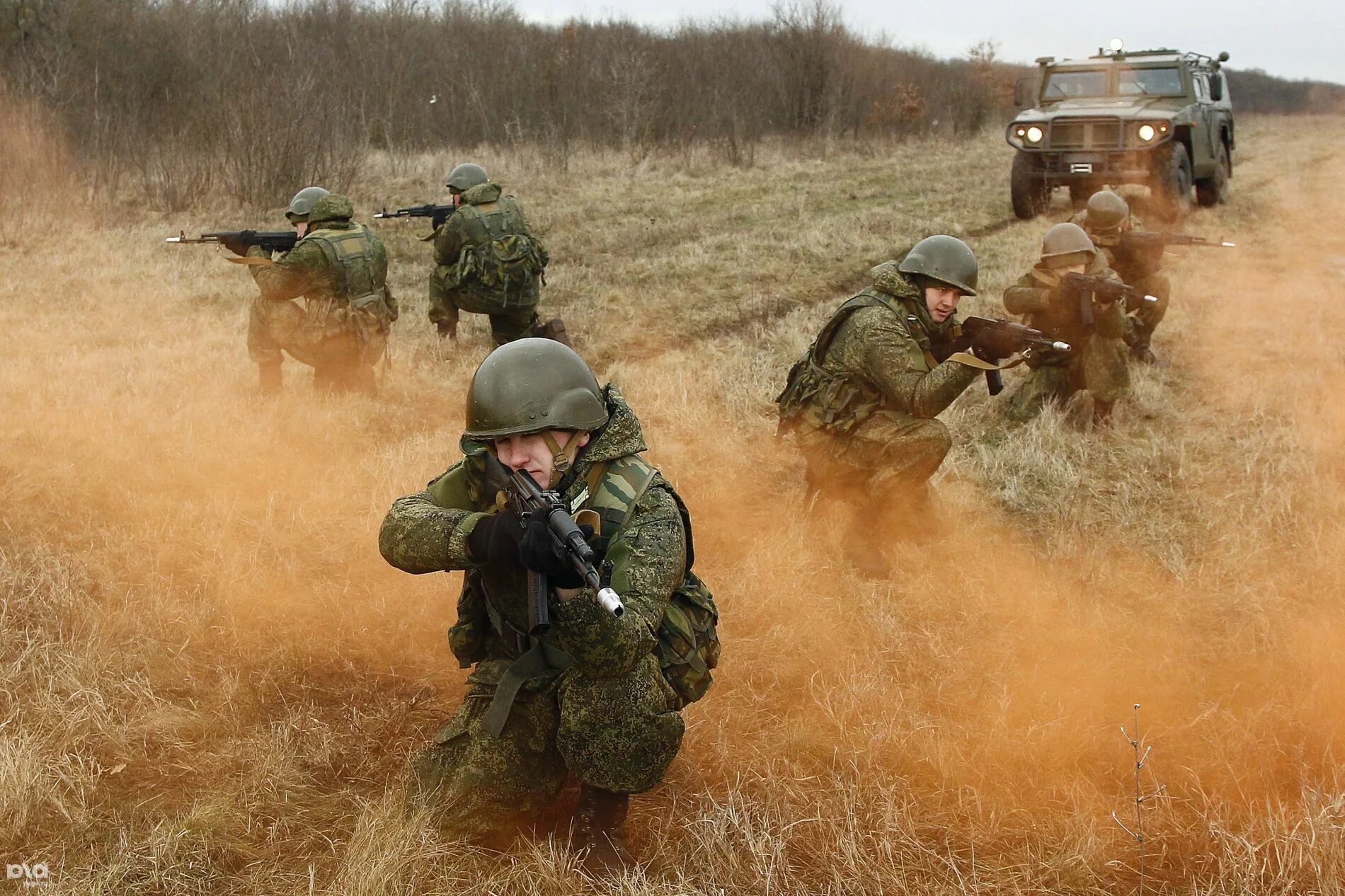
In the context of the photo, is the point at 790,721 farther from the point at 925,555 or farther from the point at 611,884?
the point at 925,555

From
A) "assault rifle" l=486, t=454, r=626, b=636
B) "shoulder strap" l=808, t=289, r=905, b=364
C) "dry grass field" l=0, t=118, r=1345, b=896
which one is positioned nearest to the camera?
"assault rifle" l=486, t=454, r=626, b=636

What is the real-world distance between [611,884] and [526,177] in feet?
52.4

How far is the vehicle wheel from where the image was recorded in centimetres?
1391

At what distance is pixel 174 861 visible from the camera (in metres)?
2.86

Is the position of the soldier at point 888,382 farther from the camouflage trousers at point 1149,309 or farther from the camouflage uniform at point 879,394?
the camouflage trousers at point 1149,309

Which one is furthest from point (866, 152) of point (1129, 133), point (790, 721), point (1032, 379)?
point (790, 721)

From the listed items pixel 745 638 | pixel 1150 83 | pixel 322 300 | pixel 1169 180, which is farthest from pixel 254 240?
pixel 1150 83

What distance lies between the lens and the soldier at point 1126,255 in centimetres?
707

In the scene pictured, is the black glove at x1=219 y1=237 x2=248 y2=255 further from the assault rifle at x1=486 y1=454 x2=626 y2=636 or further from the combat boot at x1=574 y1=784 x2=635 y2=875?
the combat boot at x1=574 y1=784 x2=635 y2=875

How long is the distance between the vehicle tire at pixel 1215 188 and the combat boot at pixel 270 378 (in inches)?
482

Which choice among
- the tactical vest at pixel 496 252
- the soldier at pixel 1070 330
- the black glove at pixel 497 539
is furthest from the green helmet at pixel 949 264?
the tactical vest at pixel 496 252

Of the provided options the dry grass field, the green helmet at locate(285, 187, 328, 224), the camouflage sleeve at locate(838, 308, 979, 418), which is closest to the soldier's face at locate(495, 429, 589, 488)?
the dry grass field

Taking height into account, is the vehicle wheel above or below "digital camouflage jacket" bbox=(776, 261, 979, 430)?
above

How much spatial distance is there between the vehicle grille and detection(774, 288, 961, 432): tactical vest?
9582 mm
